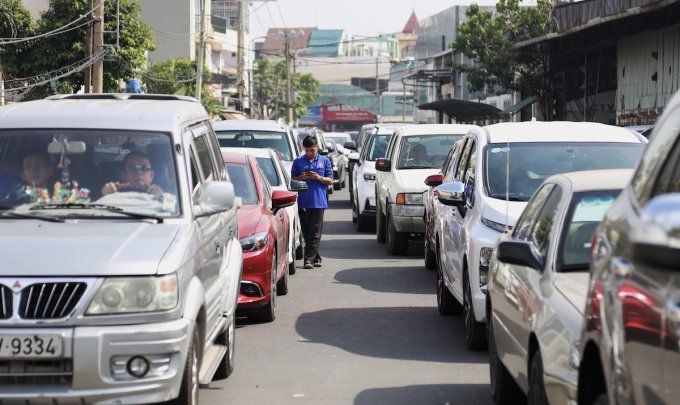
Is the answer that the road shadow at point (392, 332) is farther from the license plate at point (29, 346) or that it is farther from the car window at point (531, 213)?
the license plate at point (29, 346)

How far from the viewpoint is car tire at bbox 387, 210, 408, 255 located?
18.0 metres

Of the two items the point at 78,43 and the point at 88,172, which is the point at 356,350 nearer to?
the point at 88,172

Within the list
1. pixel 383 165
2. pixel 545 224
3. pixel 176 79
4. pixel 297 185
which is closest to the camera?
pixel 545 224

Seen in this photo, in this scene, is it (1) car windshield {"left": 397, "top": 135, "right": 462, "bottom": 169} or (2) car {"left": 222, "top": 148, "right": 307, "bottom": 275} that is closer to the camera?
A: (2) car {"left": 222, "top": 148, "right": 307, "bottom": 275}

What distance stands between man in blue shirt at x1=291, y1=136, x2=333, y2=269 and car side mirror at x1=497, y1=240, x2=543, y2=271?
984cm

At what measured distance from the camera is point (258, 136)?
20.9m

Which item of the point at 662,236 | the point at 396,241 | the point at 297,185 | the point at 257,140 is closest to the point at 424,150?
the point at 396,241

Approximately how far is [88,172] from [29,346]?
1675 millimetres

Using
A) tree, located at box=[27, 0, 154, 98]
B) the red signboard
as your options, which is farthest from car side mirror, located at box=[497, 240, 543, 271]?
the red signboard

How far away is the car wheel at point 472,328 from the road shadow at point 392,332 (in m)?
0.07

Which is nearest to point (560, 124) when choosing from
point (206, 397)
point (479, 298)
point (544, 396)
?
point (479, 298)

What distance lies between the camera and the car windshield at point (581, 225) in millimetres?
6691

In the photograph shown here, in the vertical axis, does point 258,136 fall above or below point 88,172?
below

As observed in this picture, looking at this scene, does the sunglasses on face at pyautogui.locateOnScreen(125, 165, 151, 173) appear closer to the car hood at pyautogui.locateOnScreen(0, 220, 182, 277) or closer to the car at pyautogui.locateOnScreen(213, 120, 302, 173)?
the car hood at pyautogui.locateOnScreen(0, 220, 182, 277)
